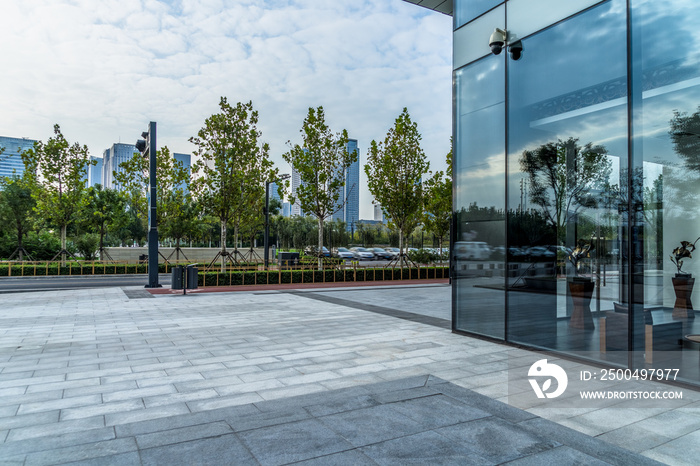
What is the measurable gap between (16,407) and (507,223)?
24.8 ft

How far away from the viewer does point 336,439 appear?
12.9 feet

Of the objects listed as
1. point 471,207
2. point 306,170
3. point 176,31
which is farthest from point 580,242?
point 306,170

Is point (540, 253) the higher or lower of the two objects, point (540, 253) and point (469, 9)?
the lower

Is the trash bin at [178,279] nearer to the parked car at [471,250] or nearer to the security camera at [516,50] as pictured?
the parked car at [471,250]

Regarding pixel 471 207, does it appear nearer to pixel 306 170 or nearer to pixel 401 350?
pixel 401 350

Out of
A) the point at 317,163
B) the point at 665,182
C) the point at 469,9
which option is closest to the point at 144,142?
the point at 317,163

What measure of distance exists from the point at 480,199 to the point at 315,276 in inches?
603

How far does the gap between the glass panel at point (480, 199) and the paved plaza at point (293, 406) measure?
689mm

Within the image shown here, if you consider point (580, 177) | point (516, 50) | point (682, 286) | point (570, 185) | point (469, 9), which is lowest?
point (682, 286)

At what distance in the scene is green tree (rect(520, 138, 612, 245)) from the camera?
22.3 ft

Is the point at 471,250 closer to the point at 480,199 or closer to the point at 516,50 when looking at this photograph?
the point at 480,199

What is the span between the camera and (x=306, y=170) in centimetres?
2386

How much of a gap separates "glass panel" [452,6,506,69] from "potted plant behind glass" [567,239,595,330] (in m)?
4.22

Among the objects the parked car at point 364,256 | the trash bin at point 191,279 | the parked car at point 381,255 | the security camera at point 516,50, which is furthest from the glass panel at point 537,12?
the parked car at point 381,255
